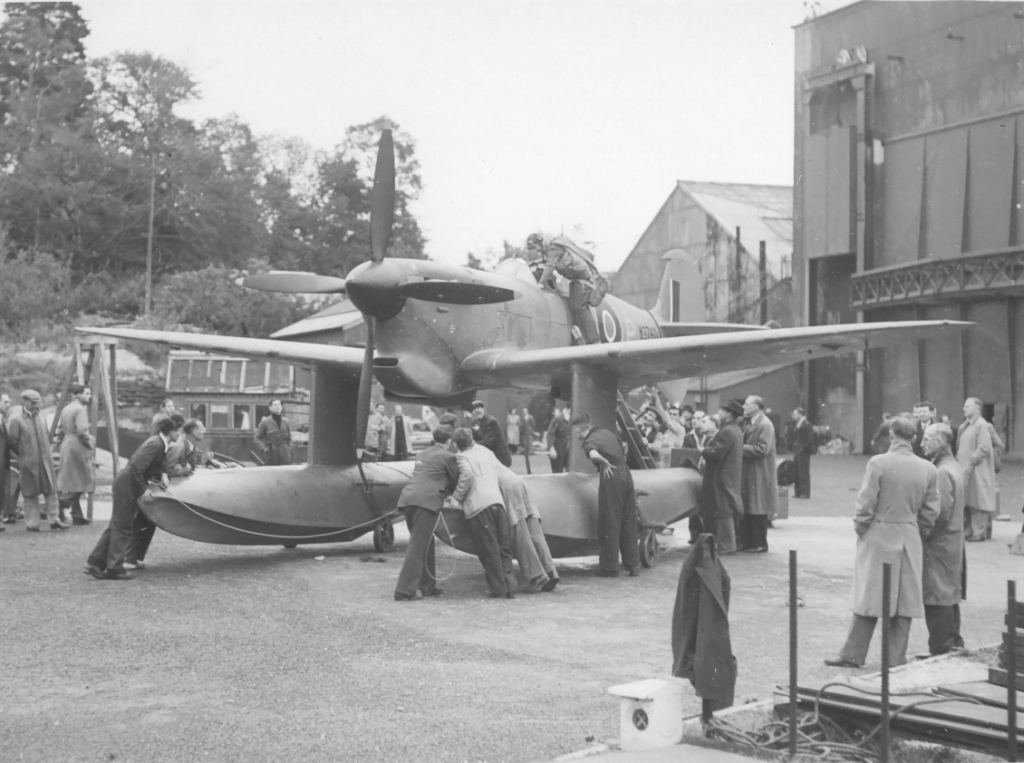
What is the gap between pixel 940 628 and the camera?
840 centimetres

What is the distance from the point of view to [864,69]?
38.2 meters

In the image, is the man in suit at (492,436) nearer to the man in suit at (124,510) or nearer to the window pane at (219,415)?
the man in suit at (124,510)

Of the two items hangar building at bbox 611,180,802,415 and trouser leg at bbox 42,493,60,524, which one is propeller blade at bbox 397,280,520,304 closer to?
trouser leg at bbox 42,493,60,524

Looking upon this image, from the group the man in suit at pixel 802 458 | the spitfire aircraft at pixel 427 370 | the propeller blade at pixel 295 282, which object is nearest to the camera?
the spitfire aircraft at pixel 427 370

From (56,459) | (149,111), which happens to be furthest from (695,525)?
(149,111)

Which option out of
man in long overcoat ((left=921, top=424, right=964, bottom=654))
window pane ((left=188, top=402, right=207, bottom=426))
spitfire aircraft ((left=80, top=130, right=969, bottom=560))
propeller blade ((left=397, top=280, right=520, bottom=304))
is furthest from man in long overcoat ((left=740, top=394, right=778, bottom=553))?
window pane ((left=188, top=402, right=207, bottom=426))

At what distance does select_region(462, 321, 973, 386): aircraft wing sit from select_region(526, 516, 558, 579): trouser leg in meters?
2.80

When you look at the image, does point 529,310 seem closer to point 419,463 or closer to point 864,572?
point 419,463

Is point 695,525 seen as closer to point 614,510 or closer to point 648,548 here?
point 648,548

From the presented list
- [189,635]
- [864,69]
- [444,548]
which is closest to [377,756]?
Result: [189,635]

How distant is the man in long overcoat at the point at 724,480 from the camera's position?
46.6 ft

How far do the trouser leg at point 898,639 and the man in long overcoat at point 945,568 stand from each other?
1.44 ft

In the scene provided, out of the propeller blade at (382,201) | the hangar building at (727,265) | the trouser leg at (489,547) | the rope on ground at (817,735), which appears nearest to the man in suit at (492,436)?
the propeller blade at (382,201)

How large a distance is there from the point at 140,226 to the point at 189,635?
40383mm
